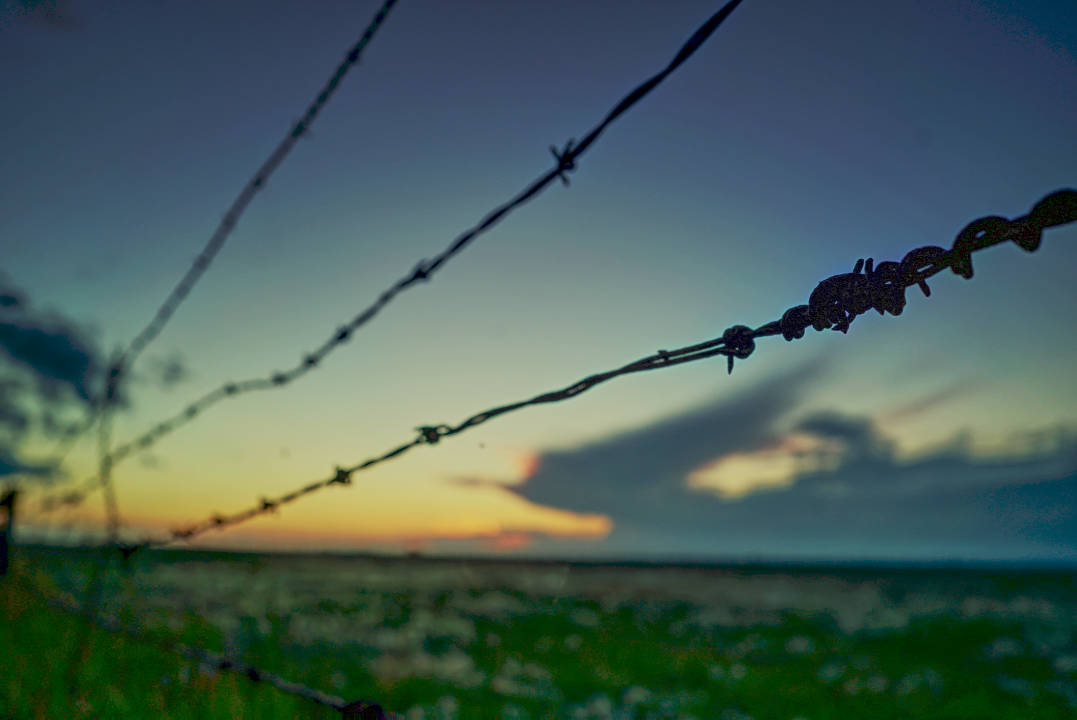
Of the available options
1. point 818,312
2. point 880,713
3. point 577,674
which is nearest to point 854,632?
point 880,713

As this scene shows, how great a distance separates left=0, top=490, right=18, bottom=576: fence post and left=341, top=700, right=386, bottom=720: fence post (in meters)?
5.64

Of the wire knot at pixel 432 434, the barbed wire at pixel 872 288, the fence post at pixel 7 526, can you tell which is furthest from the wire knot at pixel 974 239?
the fence post at pixel 7 526

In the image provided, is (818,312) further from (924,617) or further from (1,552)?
(924,617)

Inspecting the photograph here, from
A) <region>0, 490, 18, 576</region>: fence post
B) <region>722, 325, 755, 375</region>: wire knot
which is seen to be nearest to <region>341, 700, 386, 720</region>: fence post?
<region>722, 325, 755, 375</region>: wire knot

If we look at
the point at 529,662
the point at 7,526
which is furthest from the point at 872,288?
the point at 529,662

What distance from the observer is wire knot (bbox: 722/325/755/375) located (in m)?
1.33

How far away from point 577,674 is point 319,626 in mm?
10289

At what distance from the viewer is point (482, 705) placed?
11852 millimetres

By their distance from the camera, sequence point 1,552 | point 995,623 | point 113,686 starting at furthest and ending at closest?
point 995,623, point 1,552, point 113,686

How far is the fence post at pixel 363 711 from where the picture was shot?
1.95 m

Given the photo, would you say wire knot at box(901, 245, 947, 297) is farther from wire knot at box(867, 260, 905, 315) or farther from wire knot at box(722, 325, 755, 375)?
wire knot at box(722, 325, 755, 375)

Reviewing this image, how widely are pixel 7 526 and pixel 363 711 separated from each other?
19.1 ft

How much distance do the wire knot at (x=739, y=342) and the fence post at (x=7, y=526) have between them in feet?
23.1

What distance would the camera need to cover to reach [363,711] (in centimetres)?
197
